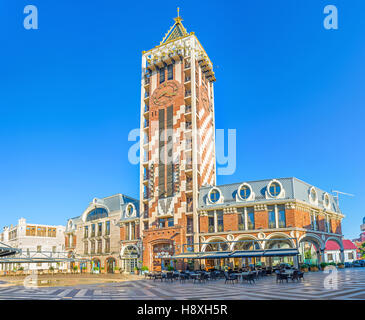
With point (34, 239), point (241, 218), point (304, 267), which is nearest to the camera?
point (304, 267)

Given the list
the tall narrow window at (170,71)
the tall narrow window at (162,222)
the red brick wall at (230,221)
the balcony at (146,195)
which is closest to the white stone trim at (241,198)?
the red brick wall at (230,221)

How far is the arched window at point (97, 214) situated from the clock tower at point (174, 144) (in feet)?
33.6

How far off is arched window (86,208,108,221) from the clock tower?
10.2 meters

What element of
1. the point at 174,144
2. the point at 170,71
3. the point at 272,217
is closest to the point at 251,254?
the point at 272,217

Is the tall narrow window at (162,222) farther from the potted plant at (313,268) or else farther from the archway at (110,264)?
the potted plant at (313,268)

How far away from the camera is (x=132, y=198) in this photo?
62344 millimetres

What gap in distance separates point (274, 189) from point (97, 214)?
31.8 m

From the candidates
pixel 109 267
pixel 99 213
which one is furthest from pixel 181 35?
pixel 109 267

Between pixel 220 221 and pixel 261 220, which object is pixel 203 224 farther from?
pixel 261 220

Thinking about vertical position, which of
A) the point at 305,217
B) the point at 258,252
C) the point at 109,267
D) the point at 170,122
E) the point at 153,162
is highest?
the point at 170,122

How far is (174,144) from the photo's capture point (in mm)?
51844
